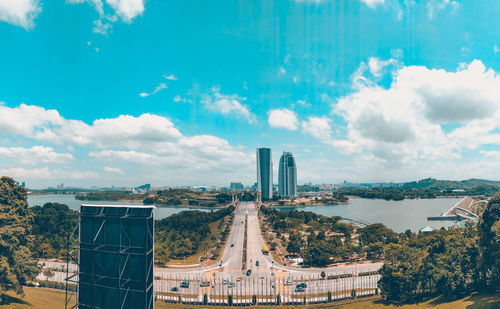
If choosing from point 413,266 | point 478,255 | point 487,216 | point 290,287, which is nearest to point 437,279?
point 413,266

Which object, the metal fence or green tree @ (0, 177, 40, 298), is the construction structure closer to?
green tree @ (0, 177, 40, 298)

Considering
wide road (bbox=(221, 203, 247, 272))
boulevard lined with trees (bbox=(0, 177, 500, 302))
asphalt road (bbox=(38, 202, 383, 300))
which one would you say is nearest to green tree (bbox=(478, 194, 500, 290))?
boulevard lined with trees (bbox=(0, 177, 500, 302))

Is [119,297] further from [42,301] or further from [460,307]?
[460,307]

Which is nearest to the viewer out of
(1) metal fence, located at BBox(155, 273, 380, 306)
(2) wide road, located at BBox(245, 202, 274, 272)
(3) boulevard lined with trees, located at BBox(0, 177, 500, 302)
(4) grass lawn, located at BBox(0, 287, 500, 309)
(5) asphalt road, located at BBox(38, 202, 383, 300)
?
(4) grass lawn, located at BBox(0, 287, 500, 309)

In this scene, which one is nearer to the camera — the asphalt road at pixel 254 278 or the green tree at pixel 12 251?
the green tree at pixel 12 251

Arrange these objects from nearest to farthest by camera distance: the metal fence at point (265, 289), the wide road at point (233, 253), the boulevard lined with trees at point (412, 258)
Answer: the boulevard lined with trees at point (412, 258) < the metal fence at point (265, 289) < the wide road at point (233, 253)

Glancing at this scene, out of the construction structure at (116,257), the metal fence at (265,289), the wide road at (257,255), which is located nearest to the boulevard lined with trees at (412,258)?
the construction structure at (116,257)

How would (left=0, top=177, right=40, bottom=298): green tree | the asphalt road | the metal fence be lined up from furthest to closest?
the asphalt road
the metal fence
(left=0, top=177, right=40, bottom=298): green tree

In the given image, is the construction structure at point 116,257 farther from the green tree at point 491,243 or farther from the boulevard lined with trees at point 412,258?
the green tree at point 491,243

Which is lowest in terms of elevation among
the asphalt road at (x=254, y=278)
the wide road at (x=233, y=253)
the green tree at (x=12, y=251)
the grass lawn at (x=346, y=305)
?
the wide road at (x=233, y=253)

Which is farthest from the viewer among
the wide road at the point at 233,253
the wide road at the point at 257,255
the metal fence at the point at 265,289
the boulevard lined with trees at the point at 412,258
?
the wide road at the point at 233,253
